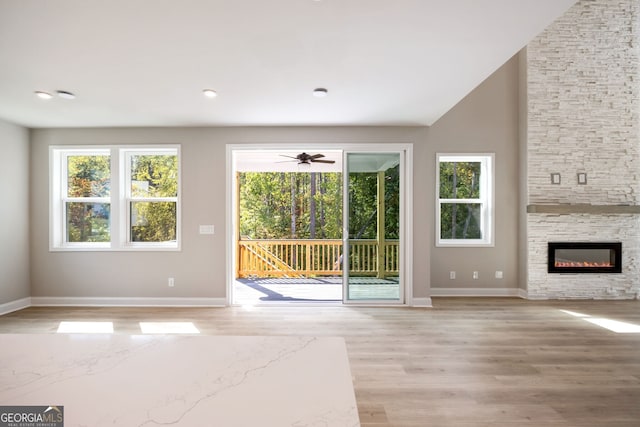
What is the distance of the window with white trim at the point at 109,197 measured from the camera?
4773mm

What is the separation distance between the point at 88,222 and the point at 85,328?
1765 millimetres

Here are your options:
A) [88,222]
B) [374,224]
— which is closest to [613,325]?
[374,224]

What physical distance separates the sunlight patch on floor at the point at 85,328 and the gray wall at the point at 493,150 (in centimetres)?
456

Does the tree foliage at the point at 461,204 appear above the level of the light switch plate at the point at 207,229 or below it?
above

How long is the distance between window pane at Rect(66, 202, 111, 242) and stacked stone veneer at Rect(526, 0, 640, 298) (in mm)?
6461

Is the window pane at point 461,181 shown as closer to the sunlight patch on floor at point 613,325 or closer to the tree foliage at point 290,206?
the sunlight patch on floor at point 613,325

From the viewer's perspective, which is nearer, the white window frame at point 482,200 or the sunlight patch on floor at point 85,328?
the sunlight patch on floor at point 85,328

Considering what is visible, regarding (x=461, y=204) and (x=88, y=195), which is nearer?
(x=88, y=195)

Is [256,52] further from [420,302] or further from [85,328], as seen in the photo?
[420,302]

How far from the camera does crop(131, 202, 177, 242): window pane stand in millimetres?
4801

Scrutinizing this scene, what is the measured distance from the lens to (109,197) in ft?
15.6

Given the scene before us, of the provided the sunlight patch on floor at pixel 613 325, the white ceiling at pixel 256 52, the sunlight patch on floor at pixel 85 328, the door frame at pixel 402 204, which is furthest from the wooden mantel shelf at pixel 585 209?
the sunlight patch on floor at pixel 85 328

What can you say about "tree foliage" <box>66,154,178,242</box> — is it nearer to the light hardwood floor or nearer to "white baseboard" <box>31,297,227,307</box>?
"white baseboard" <box>31,297,227,307</box>

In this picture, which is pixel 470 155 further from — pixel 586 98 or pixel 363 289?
pixel 363 289
